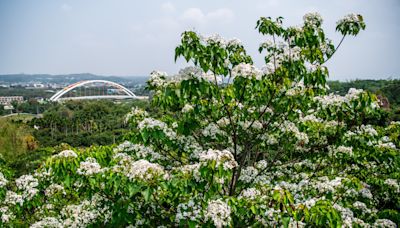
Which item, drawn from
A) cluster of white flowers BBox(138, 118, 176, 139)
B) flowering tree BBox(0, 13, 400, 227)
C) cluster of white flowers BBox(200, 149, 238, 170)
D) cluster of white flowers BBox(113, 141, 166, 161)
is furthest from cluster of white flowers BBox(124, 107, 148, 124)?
cluster of white flowers BBox(200, 149, 238, 170)

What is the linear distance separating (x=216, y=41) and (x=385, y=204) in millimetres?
5766

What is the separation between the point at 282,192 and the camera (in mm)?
3637

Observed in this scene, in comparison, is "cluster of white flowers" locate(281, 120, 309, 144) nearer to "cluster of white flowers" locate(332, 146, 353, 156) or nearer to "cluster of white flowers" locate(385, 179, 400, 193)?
"cluster of white flowers" locate(332, 146, 353, 156)

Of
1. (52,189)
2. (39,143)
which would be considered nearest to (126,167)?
(52,189)

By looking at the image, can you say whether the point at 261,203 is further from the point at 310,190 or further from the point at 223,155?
the point at 310,190

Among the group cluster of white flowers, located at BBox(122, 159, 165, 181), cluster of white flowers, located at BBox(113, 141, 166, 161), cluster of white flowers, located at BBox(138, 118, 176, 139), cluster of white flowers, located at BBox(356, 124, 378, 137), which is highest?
cluster of white flowers, located at BBox(138, 118, 176, 139)

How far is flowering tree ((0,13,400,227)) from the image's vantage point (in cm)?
376

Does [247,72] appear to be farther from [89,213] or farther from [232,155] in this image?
[89,213]

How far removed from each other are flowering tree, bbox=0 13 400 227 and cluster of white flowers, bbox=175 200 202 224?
0.06ft

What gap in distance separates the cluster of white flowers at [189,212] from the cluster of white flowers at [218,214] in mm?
294

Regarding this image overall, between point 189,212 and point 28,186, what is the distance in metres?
3.17

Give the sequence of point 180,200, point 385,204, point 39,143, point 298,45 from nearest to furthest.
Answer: point 180,200, point 298,45, point 385,204, point 39,143

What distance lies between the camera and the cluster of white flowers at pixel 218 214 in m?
3.45

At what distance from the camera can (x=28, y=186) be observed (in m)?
5.47
